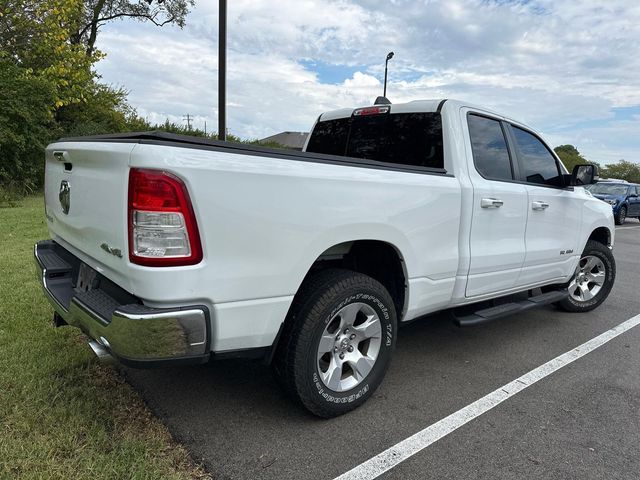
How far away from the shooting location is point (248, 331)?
2357mm

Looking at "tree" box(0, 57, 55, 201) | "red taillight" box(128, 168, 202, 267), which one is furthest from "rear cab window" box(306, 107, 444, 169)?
"tree" box(0, 57, 55, 201)

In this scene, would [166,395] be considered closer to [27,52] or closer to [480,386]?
[480,386]

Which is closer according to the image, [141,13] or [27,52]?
[27,52]

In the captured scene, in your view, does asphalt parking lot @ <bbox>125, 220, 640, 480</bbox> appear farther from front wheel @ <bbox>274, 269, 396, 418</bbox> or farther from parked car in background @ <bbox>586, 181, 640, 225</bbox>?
parked car in background @ <bbox>586, 181, 640, 225</bbox>

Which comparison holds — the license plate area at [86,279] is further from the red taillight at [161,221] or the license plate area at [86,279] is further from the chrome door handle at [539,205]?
the chrome door handle at [539,205]

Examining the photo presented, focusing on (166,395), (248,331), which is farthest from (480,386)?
(166,395)

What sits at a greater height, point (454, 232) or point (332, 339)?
point (454, 232)

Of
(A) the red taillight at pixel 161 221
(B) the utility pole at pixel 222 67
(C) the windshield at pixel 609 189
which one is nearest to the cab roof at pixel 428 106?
(A) the red taillight at pixel 161 221

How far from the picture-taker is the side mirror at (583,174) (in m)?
4.50

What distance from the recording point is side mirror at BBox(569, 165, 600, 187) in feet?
14.8

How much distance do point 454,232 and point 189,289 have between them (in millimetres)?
1925

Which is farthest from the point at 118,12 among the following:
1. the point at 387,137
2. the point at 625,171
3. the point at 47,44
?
the point at 625,171

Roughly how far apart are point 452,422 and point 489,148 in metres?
2.09

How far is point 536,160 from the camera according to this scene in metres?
4.32
